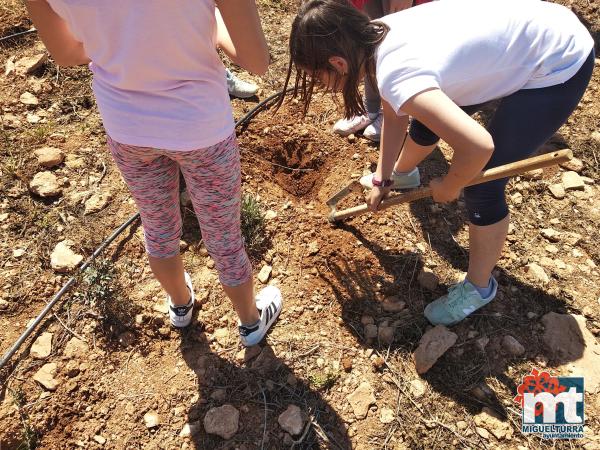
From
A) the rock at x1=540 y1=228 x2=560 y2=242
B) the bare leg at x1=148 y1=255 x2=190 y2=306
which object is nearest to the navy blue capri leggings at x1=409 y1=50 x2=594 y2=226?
the rock at x1=540 y1=228 x2=560 y2=242

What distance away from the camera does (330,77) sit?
72.9 inches

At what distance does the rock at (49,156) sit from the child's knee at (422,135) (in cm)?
213

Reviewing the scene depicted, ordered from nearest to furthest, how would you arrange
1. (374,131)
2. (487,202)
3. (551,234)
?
(487,202) → (551,234) → (374,131)

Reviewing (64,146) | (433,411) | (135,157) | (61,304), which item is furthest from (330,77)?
(64,146)

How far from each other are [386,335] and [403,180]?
939 millimetres

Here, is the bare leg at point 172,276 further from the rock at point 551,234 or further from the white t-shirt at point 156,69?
the rock at point 551,234

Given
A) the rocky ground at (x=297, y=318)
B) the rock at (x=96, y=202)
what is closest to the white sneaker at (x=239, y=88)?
the rocky ground at (x=297, y=318)

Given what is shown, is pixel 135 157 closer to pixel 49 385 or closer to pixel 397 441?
pixel 49 385

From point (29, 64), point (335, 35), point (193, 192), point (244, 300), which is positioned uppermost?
point (335, 35)

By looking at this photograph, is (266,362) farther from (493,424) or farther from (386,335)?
(493,424)

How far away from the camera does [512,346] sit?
7.57 feet

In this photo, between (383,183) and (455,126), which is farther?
(383,183)

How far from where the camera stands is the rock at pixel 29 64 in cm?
346

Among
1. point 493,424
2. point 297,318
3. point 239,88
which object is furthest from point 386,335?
point 239,88
